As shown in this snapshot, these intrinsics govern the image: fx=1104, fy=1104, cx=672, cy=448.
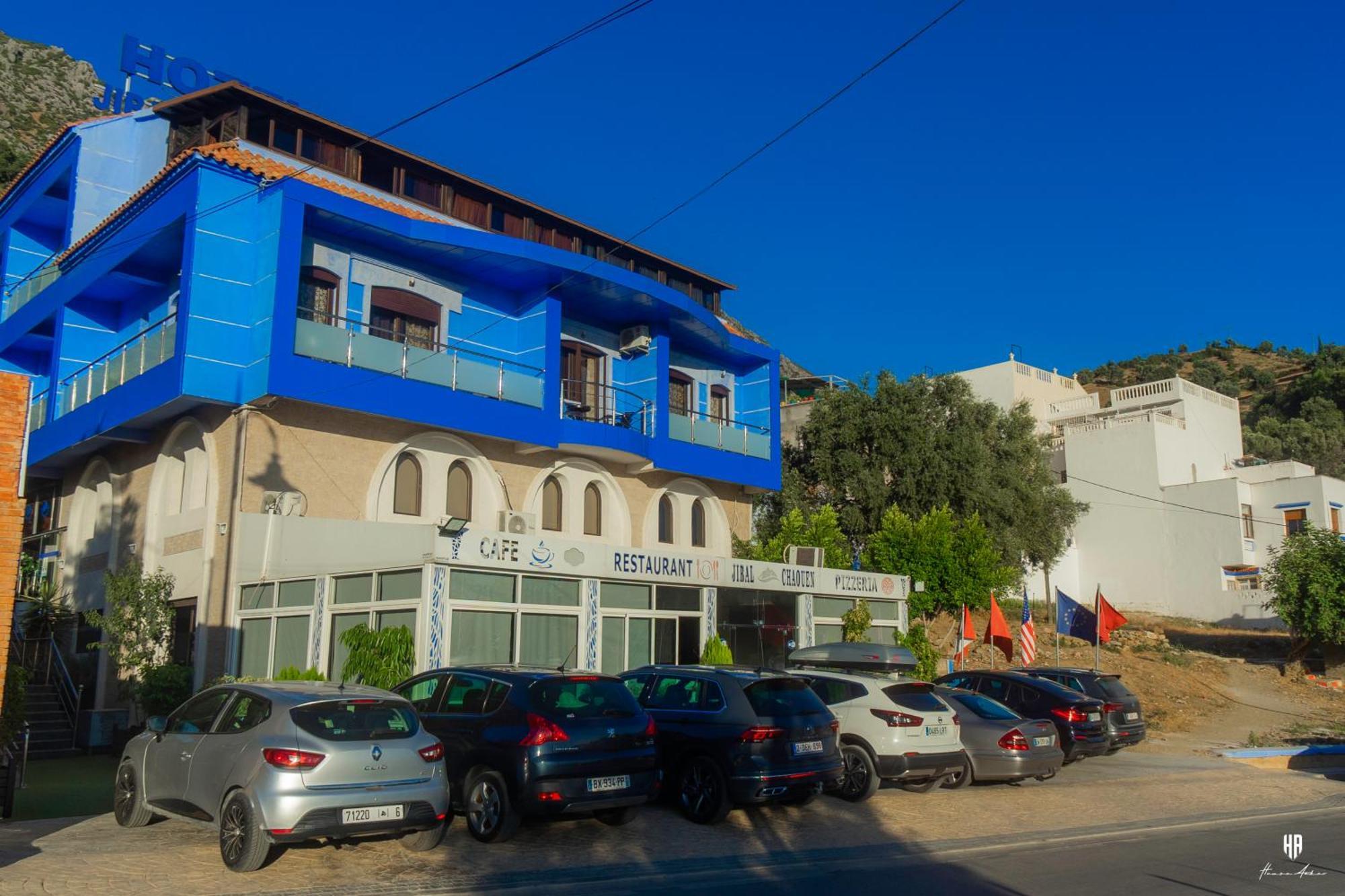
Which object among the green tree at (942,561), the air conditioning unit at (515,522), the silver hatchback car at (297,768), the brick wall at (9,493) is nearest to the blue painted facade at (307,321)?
the air conditioning unit at (515,522)

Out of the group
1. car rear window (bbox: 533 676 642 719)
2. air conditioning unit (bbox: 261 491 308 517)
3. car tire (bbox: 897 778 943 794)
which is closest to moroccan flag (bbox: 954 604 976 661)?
car tire (bbox: 897 778 943 794)

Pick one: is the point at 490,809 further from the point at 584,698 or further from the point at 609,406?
the point at 609,406

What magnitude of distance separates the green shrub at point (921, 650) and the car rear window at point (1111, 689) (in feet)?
14.3

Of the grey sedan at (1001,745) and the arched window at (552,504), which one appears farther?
the arched window at (552,504)

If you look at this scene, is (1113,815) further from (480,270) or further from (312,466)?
(480,270)

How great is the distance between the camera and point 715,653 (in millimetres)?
20547

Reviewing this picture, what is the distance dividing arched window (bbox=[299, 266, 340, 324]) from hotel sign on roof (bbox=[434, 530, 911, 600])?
668 cm

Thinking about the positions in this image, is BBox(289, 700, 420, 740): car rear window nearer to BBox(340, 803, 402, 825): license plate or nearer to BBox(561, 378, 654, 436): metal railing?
BBox(340, 803, 402, 825): license plate

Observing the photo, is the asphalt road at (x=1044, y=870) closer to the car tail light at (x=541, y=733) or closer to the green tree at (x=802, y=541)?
the car tail light at (x=541, y=733)

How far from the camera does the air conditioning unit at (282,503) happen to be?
768 inches

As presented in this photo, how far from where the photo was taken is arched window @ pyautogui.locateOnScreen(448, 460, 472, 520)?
910 inches

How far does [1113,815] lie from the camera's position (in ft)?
45.4

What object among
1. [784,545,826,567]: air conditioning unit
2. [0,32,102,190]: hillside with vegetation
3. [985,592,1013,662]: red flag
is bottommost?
[985,592,1013,662]: red flag

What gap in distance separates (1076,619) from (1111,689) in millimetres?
7012
